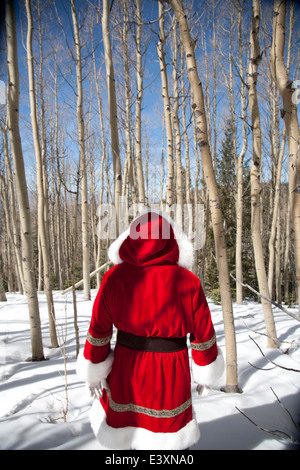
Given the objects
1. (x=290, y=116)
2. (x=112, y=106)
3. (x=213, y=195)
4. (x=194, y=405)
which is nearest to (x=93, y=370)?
(x=194, y=405)

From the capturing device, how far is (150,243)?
1.31 m

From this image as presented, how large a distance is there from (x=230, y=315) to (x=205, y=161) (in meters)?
1.45

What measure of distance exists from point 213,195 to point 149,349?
151 cm

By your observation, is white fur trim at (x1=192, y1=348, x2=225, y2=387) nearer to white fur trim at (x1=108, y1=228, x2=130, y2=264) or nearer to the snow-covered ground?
the snow-covered ground

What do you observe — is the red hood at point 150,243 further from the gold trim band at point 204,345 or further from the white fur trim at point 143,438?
the white fur trim at point 143,438

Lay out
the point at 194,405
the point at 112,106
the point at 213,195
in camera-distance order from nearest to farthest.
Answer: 1. the point at 194,405
2. the point at 213,195
3. the point at 112,106

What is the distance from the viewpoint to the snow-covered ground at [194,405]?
1.54m

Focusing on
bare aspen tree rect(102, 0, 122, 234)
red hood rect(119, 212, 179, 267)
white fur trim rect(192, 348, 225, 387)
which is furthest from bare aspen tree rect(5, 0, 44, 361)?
white fur trim rect(192, 348, 225, 387)

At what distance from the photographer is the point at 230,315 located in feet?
7.78

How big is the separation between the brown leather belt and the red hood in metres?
0.38

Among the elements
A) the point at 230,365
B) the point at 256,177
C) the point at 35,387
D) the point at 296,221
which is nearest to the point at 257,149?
the point at 256,177

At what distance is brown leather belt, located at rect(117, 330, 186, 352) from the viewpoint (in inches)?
50.7

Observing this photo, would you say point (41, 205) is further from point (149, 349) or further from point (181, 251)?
point (149, 349)
